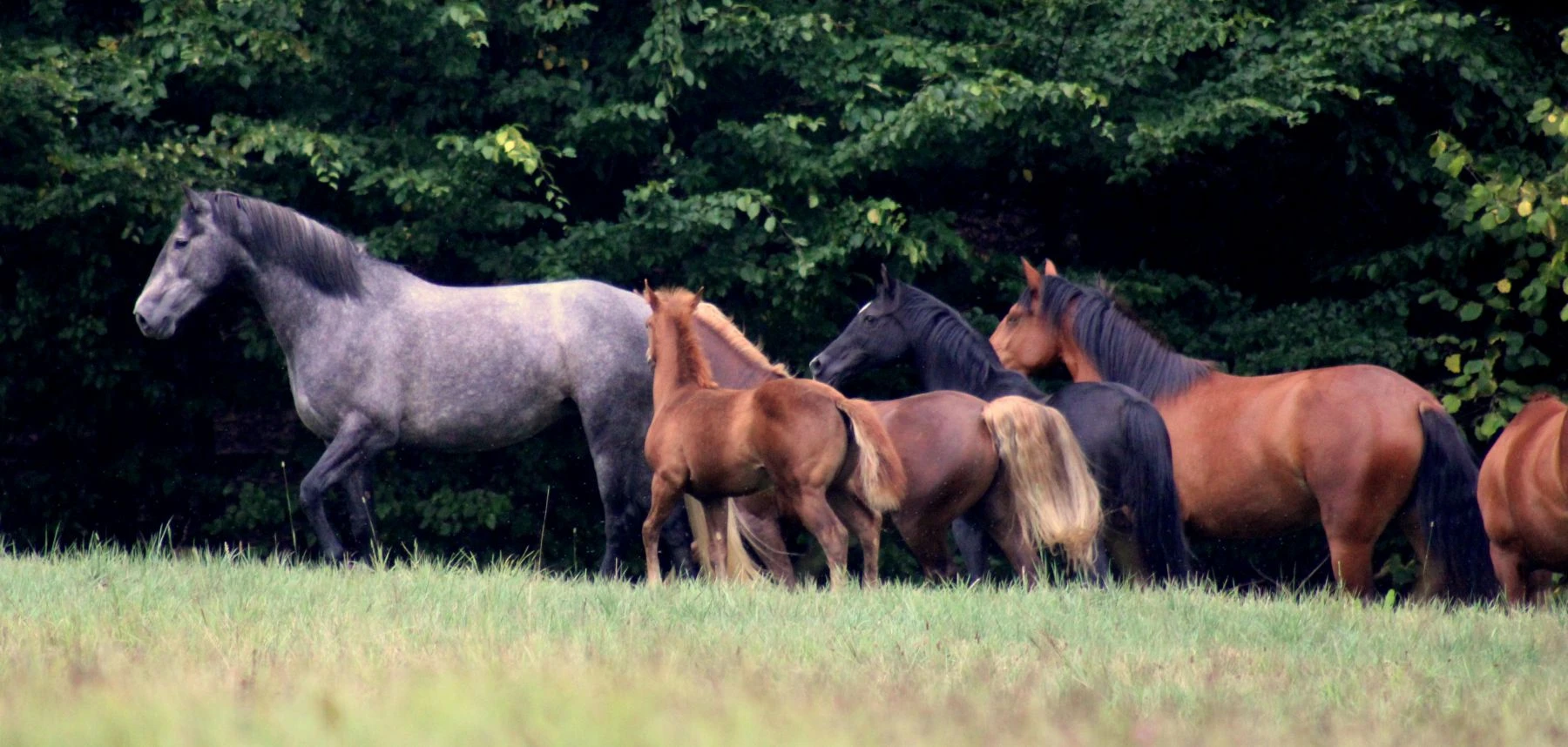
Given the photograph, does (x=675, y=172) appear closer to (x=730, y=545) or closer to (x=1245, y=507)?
(x=730, y=545)

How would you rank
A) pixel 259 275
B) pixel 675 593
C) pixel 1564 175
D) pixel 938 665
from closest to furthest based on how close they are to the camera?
pixel 938 665 → pixel 675 593 → pixel 259 275 → pixel 1564 175

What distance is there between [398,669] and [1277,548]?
32.5 feet

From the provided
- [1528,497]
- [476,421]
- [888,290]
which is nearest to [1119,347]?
[888,290]

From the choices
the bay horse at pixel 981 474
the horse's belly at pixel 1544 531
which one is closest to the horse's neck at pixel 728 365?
the bay horse at pixel 981 474

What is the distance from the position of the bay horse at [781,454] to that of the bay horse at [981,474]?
59 centimetres

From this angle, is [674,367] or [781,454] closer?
[781,454]

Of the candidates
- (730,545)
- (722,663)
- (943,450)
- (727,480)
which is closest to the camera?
(722,663)

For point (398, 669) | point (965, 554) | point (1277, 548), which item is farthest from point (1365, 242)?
point (398, 669)

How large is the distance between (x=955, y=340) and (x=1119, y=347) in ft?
3.29

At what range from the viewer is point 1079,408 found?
349 inches

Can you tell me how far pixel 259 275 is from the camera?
912 centimetres

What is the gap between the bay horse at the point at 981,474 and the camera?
817cm

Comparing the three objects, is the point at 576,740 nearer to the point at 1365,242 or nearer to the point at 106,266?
the point at 106,266

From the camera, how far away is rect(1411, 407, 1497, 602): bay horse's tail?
8359 mm
